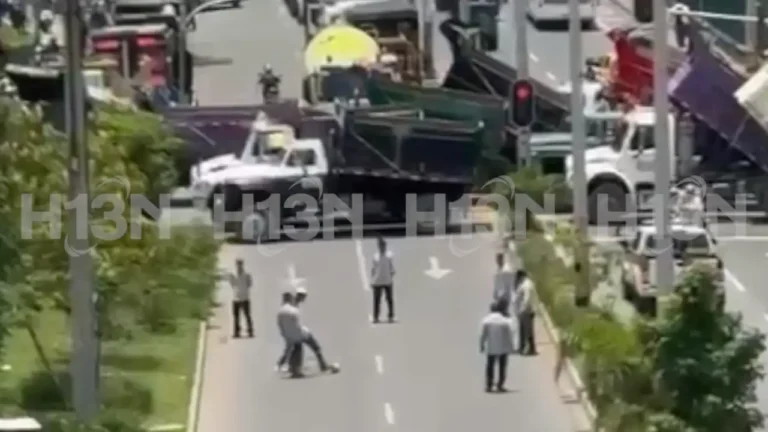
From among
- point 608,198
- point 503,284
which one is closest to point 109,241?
point 503,284

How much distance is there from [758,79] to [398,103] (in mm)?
8879

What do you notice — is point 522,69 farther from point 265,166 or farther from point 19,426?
point 19,426

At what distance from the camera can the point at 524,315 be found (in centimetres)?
3098

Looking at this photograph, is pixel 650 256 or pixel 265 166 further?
pixel 265 166

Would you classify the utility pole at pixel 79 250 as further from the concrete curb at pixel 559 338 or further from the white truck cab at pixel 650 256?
the white truck cab at pixel 650 256

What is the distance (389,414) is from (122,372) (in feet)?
11.1

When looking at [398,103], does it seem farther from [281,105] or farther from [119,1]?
[119,1]

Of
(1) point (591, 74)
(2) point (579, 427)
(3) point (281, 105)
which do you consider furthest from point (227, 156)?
(2) point (579, 427)

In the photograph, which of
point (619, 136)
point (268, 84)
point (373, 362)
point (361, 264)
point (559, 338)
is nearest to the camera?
point (559, 338)

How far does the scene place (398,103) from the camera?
4459cm

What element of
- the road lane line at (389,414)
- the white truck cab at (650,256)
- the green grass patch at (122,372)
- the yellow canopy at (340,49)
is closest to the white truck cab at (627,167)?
the white truck cab at (650,256)

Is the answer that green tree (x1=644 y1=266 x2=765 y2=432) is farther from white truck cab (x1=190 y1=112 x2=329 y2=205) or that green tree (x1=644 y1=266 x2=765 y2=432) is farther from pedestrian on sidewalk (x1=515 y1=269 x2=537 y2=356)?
white truck cab (x1=190 y1=112 x2=329 y2=205)

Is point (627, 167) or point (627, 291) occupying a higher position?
point (627, 167)

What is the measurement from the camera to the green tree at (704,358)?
2195 cm
